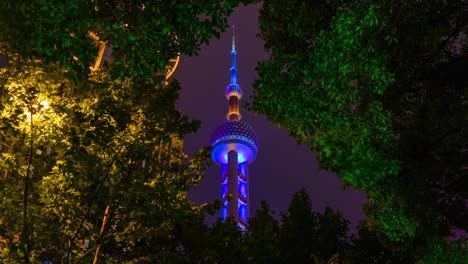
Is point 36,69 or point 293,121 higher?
point 36,69

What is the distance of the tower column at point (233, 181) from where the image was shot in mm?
89188

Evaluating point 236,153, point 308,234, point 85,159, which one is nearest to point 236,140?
point 236,153

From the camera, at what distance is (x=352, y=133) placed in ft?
21.6

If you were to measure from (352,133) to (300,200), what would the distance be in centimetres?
1675

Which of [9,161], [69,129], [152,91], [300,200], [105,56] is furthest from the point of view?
[105,56]

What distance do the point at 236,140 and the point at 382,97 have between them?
88.7m

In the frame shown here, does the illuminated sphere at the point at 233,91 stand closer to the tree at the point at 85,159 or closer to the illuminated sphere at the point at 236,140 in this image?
the illuminated sphere at the point at 236,140

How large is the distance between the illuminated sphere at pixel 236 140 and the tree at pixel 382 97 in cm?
8621

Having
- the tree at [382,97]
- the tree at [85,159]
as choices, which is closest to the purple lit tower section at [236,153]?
the tree at [85,159]

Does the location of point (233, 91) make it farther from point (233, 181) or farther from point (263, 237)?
point (263, 237)

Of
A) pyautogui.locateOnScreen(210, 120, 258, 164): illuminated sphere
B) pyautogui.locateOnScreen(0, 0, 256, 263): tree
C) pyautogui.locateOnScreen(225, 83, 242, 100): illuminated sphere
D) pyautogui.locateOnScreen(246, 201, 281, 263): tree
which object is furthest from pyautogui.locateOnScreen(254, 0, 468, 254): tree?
pyautogui.locateOnScreen(225, 83, 242, 100): illuminated sphere

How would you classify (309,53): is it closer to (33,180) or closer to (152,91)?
(152,91)

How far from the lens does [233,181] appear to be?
3738 inches

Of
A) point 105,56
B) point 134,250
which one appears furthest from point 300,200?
point 105,56
